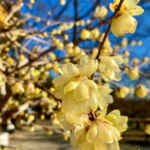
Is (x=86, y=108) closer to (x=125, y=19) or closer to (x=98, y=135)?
(x=98, y=135)

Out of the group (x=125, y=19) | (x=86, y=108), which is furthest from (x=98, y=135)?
A: (x=125, y=19)

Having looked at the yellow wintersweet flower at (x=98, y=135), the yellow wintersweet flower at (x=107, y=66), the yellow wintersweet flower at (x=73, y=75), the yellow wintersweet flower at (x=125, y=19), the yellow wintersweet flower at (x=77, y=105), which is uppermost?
the yellow wintersweet flower at (x=125, y=19)

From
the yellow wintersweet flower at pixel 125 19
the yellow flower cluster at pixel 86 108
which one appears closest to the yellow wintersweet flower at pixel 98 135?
the yellow flower cluster at pixel 86 108

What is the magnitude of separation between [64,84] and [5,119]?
1.23 m

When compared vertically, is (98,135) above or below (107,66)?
below

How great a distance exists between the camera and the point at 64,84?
0.85ft

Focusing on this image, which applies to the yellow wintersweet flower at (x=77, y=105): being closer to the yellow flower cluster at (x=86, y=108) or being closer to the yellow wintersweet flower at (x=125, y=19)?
the yellow flower cluster at (x=86, y=108)

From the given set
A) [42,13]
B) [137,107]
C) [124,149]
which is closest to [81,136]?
[42,13]

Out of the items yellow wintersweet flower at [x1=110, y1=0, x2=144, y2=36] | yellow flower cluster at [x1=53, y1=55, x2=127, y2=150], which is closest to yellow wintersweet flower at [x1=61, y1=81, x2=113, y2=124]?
yellow flower cluster at [x1=53, y1=55, x2=127, y2=150]

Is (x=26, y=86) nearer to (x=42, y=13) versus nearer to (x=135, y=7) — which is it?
(x=135, y=7)

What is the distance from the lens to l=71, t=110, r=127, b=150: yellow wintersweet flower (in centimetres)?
24

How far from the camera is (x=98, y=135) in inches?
9.7

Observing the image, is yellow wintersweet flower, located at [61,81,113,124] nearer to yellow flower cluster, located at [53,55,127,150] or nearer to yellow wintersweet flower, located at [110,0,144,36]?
yellow flower cluster, located at [53,55,127,150]

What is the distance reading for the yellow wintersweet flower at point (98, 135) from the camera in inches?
9.6
